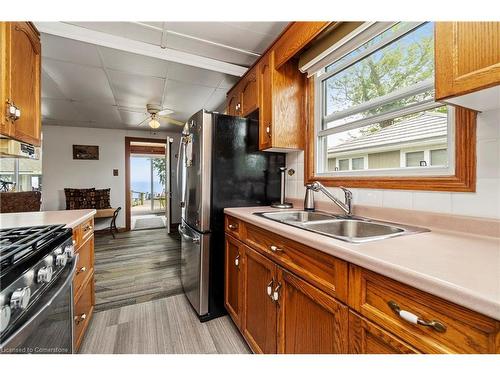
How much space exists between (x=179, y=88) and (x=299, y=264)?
2816mm

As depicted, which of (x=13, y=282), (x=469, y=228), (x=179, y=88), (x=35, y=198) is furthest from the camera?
(x=179, y=88)

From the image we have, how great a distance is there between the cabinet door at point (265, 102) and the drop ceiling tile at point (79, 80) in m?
1.81

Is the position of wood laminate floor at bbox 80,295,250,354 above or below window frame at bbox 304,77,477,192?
below

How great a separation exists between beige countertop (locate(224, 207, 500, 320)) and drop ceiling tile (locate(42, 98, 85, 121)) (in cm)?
418

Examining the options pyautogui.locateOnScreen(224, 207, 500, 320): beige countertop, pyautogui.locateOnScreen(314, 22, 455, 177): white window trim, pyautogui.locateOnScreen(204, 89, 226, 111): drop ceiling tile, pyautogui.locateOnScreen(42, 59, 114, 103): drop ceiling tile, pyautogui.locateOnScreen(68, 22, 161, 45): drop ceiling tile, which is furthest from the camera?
pyautogui.locateOnScreen(204, 89, 226, 111): drop ceiling tile

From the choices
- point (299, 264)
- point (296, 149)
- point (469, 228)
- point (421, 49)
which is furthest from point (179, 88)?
point (469, 228)

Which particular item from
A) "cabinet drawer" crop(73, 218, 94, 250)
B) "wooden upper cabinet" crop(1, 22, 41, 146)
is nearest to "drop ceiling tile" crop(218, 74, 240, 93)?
"wooden upper cabinet" crop(1, 22, 41, 146)

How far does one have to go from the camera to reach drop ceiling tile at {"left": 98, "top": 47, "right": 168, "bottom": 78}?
2127 mm

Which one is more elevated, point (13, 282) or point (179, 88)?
point (179, 88)

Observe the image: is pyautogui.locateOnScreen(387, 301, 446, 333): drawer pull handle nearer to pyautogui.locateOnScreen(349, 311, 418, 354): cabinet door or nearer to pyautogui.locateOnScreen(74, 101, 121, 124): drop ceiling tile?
pyautogui.locateOnScreen(349, 311, 418, 354): cabinet door

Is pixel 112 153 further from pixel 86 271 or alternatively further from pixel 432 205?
pixel 432 205

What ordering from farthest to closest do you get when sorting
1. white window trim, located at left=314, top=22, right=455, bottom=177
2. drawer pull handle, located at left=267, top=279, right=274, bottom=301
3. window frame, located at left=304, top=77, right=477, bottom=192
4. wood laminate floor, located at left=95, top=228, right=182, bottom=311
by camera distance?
wood laminate floor, located at left=95, top=228, right=182, bottom=311 → drawer pull handle, located at left=267, top=279, right=274, bottom=301 → white window trim, located at left=314, top=22, right=455, bottom=177 → window frame, located at left=304, top=77, right=477, bottom=192

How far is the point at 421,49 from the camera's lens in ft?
4.02

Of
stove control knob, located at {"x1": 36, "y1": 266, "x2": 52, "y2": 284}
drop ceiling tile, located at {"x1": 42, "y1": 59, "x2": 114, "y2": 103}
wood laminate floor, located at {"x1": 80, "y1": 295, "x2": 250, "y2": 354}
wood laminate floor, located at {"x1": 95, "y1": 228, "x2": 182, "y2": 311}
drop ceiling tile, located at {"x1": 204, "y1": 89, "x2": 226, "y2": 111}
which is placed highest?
drop ceiling tile, located at {"x1": 204, "y1": 89, "x2": 226, "y2": 111}
